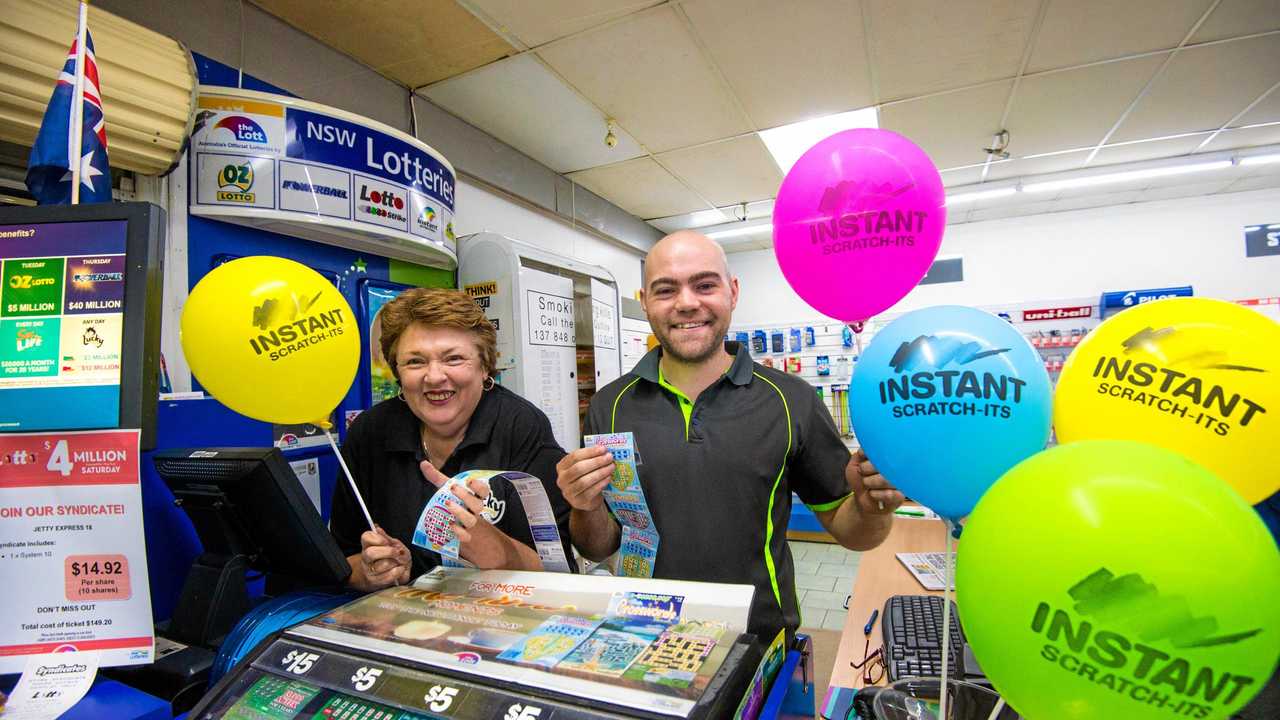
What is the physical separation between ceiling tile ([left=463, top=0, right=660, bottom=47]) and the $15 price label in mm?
2650

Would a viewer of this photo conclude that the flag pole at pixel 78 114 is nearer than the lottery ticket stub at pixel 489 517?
No

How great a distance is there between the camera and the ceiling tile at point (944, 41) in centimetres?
285

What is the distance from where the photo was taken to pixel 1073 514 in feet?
1.78

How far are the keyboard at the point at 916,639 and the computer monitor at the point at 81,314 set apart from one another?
1805mm

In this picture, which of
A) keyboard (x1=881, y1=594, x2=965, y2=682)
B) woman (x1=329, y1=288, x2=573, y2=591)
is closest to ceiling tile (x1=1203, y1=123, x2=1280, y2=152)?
keyboard (x1=881, y1=594, x2=965, y2=682)

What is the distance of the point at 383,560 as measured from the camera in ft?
3.99

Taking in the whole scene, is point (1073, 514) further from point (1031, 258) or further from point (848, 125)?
point (1031, 258)

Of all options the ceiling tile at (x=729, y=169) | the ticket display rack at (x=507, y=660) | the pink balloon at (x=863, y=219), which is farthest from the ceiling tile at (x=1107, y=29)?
the ticket display rack at (x=507, y=660)

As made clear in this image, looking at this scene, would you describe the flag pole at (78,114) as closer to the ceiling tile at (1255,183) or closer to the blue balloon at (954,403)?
the blue balloon at (954,403)

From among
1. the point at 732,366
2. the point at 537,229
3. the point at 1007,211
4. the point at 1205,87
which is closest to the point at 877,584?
the point at 732,366

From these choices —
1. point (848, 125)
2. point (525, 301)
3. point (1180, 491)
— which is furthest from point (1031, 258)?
point (1180, 491)

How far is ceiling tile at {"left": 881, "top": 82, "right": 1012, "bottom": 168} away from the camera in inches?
152

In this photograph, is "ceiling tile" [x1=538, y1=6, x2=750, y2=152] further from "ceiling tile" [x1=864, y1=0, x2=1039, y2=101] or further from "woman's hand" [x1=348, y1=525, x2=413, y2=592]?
"woman's hand" [x1=348, y1=525, x2=413, y2=592]

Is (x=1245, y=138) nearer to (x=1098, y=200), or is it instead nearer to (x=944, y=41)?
(x=1098, y=200)
